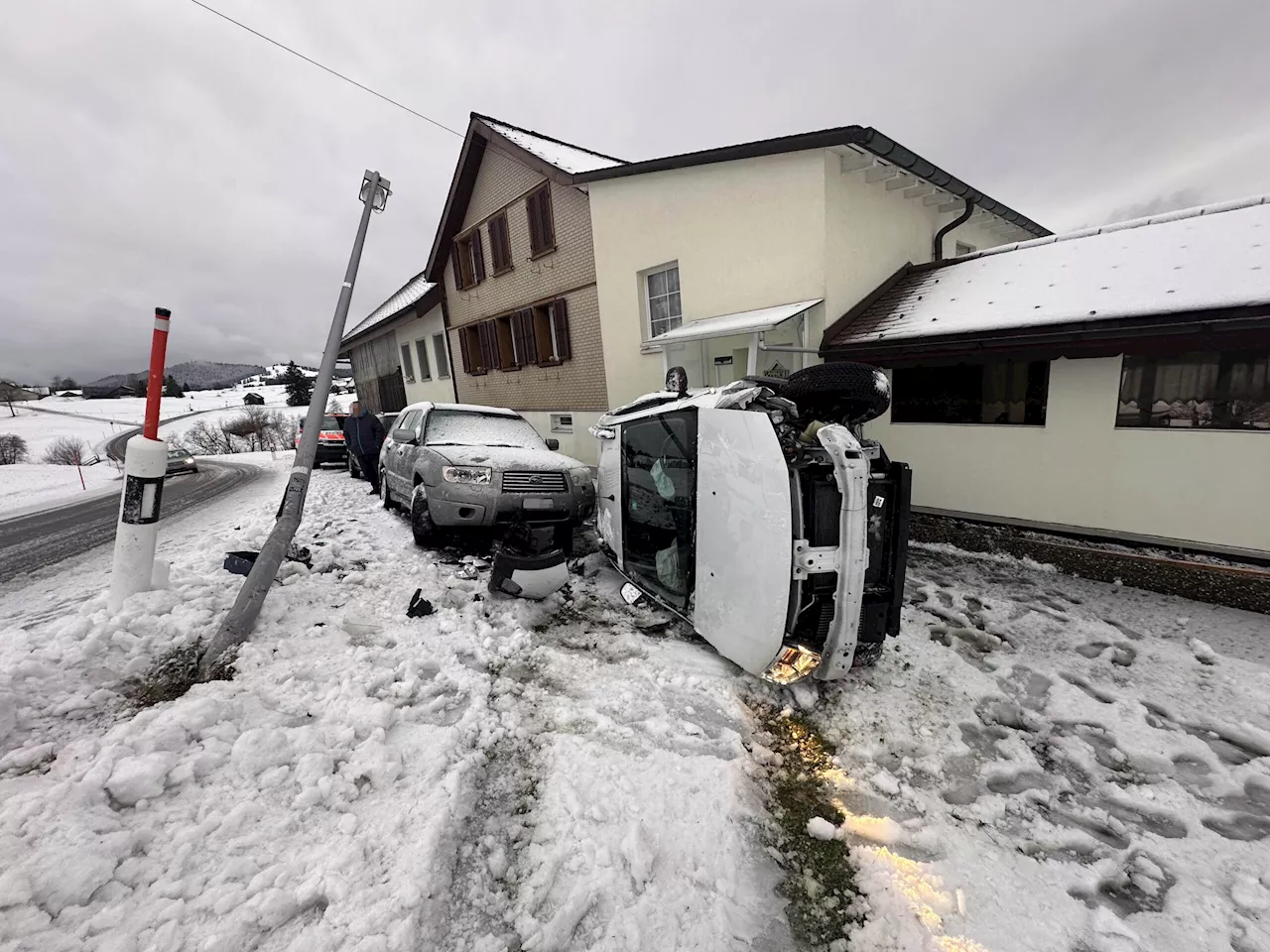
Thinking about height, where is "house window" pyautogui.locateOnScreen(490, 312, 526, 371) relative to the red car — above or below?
above

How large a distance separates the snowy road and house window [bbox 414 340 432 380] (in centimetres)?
736

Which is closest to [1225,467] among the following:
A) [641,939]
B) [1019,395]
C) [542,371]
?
[1019,395]

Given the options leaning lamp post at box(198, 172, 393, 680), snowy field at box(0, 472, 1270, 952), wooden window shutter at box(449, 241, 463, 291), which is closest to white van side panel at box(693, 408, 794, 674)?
snowy field at box(0, 472, 1270, 952)

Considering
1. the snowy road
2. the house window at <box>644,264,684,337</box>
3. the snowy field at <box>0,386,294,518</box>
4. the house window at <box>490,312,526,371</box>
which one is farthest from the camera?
the house window at <box>490,312,526,371</box>

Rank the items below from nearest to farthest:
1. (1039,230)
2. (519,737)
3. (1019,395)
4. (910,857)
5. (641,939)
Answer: (641,939), (910,857), (519,737), (1019,395), (1039,230)

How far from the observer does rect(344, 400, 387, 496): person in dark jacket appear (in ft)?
30.6

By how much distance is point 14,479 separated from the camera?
15.6m

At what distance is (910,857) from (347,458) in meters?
14.2

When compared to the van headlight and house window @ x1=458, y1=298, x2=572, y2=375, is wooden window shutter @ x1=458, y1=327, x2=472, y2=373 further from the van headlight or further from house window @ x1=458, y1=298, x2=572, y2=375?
the van headlight

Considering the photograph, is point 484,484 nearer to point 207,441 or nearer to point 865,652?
point 865,652

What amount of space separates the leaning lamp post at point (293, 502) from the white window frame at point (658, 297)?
15.9 feet

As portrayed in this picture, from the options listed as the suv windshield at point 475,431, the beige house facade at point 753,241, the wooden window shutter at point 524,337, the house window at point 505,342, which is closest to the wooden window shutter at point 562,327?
the wooden window shutter at point 524,337

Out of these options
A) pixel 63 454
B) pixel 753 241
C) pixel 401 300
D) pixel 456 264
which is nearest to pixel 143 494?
pixel 753 241

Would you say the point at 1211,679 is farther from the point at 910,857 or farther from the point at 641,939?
the point at 641,939
